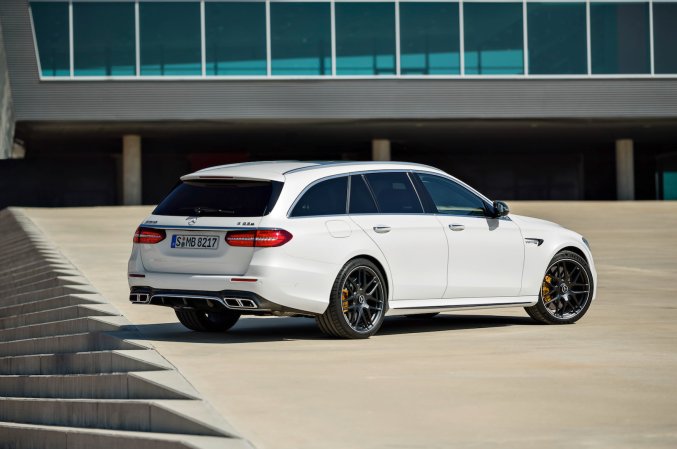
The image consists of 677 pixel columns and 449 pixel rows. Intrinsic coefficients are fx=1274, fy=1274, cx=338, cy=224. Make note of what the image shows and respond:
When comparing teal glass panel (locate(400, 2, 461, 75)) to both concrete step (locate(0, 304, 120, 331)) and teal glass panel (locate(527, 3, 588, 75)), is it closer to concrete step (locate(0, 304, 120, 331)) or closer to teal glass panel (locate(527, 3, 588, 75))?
teal glass panel (locate(527, 3, 588, 75))

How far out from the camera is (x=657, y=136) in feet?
153

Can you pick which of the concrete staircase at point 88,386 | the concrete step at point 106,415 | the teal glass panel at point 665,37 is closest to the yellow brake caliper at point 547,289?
the concrete staircase at point 88,386

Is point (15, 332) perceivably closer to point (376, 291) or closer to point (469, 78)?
point (376, 291)

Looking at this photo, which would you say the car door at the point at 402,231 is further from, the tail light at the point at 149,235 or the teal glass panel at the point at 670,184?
the teal glass panel at the point at 670,184

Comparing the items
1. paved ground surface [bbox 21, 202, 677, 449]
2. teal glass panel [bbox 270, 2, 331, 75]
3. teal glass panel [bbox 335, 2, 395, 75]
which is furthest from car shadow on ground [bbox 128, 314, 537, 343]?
teal glass panel [bbox 335, 2, 395, 75]

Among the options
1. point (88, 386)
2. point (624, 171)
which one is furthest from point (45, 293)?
point (624, 171)

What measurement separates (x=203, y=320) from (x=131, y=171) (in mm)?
32206

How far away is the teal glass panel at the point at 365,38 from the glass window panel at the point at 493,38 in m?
2.41

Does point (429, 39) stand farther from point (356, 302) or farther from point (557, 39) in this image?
point (356, 302)

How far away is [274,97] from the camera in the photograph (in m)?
39.8

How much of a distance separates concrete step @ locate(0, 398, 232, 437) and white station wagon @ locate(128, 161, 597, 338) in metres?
1.62

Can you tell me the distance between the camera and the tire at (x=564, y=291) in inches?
469

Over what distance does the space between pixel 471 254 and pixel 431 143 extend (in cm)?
3599

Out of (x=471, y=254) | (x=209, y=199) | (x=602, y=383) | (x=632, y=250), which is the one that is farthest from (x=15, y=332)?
(x=632, y=250)
